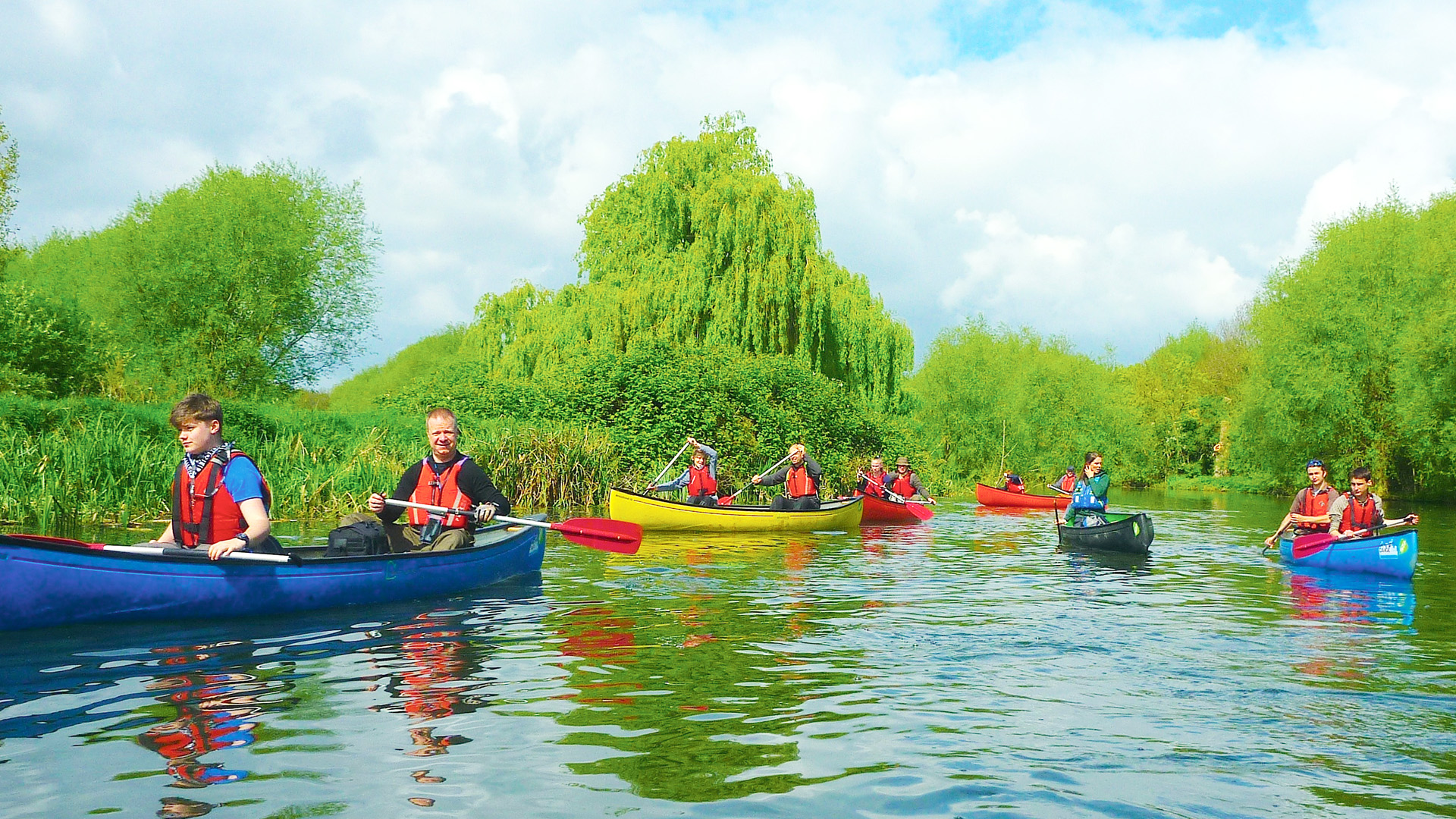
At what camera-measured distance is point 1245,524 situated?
23219 millimetres

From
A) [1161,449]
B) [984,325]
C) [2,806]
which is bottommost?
[2,806]

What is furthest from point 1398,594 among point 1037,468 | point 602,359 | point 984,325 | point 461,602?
point 984,325

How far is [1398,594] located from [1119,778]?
8477mm

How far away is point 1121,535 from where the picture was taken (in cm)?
1492

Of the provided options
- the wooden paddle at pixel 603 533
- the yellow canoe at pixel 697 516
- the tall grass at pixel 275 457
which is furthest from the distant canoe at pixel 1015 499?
the wooden paddle at pixel 603 533

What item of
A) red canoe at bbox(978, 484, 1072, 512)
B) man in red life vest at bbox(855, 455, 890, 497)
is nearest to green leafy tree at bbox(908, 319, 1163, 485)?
red canoe at bbox(978, 484, 1072, 512)

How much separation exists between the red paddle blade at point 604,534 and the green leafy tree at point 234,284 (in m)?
23.5

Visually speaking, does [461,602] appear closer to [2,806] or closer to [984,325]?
[2,806]

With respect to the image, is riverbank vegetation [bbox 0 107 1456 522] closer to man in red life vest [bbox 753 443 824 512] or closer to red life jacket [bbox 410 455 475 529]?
man in red life vest [bbox 753 443 824 512]

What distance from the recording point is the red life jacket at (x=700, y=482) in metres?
18.6

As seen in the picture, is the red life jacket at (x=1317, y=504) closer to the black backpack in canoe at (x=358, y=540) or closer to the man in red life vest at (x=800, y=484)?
the man in red life vest at (x=800, y=484)

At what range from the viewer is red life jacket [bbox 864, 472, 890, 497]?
23.2 m

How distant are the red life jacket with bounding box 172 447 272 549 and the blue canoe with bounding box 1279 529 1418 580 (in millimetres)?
11500

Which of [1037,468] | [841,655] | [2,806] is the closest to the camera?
[2,806]
